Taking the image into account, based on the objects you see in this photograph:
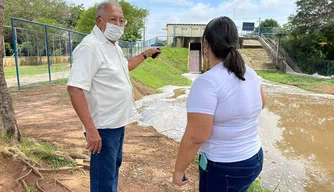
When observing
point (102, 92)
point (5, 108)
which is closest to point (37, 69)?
point (5, 108)

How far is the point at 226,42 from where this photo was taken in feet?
4.02

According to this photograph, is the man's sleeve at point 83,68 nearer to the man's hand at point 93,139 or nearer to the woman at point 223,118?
the man's hand at point 93,139

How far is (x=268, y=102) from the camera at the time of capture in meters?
10.2

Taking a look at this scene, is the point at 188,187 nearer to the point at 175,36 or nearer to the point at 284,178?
the point at 284,178

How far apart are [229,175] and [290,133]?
18.7ft

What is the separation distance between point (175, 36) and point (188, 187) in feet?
84.7

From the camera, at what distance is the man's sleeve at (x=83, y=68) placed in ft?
4.85

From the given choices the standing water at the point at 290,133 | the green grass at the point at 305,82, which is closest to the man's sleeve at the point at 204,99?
the standing water at the point at 290,133

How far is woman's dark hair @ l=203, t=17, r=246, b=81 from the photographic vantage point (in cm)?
121

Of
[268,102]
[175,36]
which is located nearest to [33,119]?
[268,102]

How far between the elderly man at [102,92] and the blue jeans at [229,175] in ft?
2.14

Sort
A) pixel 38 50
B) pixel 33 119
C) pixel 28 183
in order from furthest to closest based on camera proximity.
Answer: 1. pixel 38 50
2. pixel 33 119
3. pixel 28 183

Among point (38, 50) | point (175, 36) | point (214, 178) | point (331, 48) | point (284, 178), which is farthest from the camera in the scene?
point (175, 36)

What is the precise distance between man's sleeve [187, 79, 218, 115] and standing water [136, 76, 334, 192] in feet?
8.70
